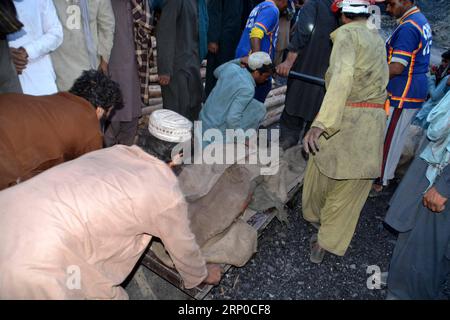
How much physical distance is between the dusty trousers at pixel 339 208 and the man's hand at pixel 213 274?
3.43 feet

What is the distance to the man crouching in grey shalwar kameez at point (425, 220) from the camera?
2.23 metres

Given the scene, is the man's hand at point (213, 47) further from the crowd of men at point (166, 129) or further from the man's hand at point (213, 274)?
the man's hand at point (213, 274)

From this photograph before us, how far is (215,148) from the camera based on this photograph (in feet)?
9.58

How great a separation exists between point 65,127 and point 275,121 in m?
3.89

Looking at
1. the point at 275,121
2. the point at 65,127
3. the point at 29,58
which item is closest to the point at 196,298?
the point at 65,127

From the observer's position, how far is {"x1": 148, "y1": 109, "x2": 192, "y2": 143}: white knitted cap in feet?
7.54

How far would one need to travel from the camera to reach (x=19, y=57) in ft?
8.78

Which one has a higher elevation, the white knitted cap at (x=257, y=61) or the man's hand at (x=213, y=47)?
the white knitted cap at (x=257, y=61)

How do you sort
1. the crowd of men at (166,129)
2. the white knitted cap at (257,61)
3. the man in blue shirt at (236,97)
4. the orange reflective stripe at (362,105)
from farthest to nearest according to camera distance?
the white knitted cap at (257,61), the man in blue shirt at (236,97), the orange reflective stripe at (362,105), the crowd of men at (166,129)

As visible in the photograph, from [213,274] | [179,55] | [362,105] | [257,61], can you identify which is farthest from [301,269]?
[179,55]

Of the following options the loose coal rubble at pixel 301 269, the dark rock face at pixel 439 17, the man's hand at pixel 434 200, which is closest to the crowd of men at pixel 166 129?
the man's hand at pixel 434 200

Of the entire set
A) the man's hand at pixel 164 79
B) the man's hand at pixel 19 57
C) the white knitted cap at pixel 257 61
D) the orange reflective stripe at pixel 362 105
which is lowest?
the man's hand at pixel 164 79

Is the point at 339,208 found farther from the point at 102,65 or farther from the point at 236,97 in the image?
the point at 102,65

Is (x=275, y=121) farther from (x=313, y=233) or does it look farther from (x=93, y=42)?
(x=93, y=42)
